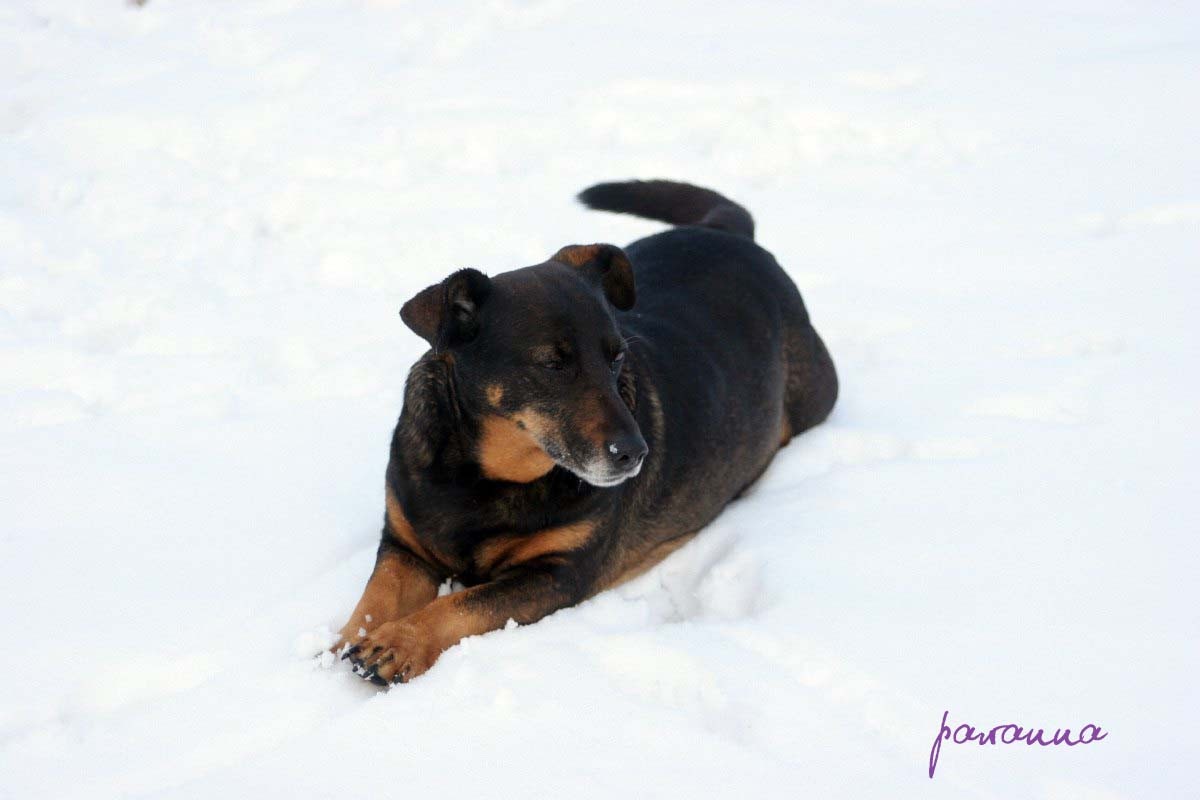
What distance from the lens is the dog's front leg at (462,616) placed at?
312 centimetres

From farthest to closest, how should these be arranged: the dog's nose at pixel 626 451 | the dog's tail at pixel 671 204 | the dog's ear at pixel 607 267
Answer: the dog's tail at pixel 671 204 < the dog's ear at pixel 607 267 < the dog's nose at pixel 626 451

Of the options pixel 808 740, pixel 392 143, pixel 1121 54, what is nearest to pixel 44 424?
pixel 808 740

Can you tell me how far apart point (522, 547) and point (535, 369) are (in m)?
0.63

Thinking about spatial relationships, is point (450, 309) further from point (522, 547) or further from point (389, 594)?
point (389, 594)

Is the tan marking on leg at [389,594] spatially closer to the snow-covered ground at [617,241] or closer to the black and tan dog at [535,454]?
the black and tan dog at [535,454]

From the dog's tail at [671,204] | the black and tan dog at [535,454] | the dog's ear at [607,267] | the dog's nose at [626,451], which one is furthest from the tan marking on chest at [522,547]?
the dog's tail at [671,204]

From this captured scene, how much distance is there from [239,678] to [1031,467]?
3.15m

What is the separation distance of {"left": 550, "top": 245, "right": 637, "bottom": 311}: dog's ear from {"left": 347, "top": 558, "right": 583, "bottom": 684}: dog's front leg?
1.03 meters

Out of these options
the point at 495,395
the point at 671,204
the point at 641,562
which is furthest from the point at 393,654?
the point at 671,204

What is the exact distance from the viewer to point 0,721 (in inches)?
118

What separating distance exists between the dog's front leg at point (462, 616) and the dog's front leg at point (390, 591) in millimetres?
Result: 200

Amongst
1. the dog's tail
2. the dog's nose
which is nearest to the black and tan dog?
the dog's nose

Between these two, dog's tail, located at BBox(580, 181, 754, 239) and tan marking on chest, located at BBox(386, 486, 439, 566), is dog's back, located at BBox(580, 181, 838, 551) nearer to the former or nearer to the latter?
dog's tail, located at BBox(580, 181, 754, 239)

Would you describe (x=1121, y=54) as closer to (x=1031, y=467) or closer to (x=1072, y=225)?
(x=1072, y=225)
